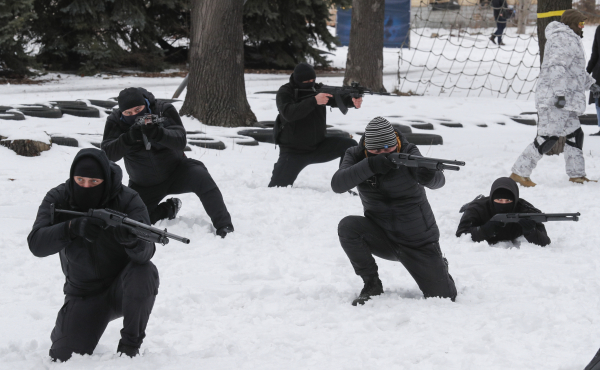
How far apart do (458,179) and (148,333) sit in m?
4.77

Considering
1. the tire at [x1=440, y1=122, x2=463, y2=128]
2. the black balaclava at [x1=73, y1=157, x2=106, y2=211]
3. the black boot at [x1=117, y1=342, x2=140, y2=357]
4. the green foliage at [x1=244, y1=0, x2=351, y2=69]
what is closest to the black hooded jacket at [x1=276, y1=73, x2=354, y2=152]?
the black balaclava at [x1=73, y1=157, x2=106, y2=211]

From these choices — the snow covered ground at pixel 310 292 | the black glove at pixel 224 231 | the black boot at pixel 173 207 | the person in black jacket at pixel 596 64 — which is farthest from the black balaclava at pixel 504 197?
the person in black jacket at pixel 596 64

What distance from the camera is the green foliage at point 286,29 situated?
50.5 feet

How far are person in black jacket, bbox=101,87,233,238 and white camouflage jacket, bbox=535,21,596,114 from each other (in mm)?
3621

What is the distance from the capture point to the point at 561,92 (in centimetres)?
671

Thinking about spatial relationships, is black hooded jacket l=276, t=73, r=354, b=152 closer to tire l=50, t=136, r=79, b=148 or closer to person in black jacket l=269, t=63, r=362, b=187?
person in black jacket l=269, t=63, r=362, b=187

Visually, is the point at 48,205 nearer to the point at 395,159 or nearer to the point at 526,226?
the point at 395,159

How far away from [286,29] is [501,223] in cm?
1144

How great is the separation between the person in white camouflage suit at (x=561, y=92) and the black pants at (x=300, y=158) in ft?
6.31

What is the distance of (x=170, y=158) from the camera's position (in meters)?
5.35

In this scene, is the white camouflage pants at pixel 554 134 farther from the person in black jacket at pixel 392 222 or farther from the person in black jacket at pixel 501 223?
the person in black jacket at pixel 392 222

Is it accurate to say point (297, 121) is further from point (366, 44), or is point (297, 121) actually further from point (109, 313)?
point (366, 44)

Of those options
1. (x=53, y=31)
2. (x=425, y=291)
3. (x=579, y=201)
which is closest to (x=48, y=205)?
(x=425, y=291)

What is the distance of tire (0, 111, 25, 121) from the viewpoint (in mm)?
8434
